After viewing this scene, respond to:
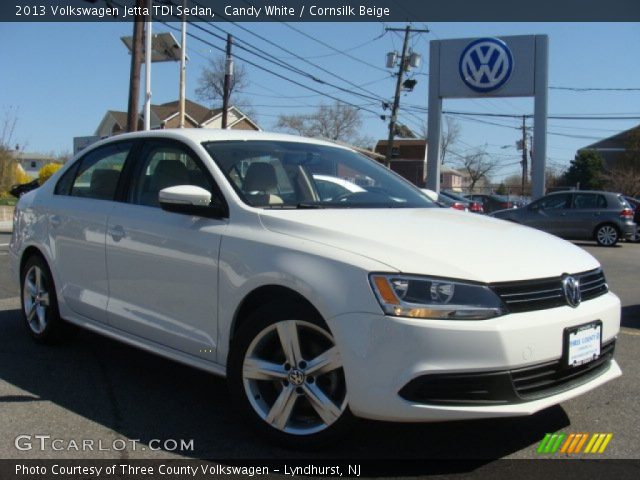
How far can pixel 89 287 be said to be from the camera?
15.4 feet

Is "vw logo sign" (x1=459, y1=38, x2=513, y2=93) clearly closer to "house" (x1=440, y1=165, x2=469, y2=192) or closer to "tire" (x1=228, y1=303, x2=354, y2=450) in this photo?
"tire" (x1=228, y1=303, x2=354, y2=450)

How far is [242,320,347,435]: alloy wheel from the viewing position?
10.5 feet

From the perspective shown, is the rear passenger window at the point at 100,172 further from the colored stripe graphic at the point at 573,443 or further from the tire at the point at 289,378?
the colored stripe graphic at the point at 573,443

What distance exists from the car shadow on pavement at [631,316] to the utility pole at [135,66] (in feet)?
48.5

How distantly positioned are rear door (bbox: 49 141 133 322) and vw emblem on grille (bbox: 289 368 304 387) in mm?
1761

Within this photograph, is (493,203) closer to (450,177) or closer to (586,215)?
(586,215)

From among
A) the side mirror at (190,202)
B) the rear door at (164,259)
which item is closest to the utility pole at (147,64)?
the rear door at (164,259)

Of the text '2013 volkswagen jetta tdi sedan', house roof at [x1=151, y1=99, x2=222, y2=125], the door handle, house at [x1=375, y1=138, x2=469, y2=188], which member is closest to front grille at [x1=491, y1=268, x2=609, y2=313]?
the text '2013 volkswagen jetta tdi sedan'

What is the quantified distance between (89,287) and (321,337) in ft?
7.00

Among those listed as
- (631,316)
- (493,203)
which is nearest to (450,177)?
(493,203)

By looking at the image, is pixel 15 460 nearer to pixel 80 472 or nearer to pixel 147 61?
pixel 80 472

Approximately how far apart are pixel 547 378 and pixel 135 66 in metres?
18.1

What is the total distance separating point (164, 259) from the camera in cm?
399

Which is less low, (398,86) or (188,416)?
(398,86)
